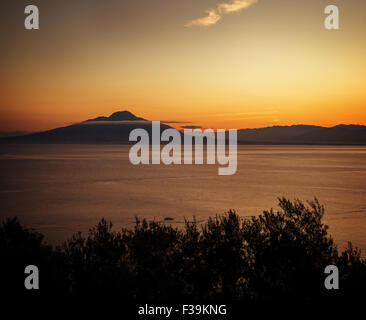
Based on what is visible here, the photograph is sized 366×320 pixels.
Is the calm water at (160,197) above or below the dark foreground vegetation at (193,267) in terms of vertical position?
below

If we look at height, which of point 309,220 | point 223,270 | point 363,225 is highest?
point 309,220

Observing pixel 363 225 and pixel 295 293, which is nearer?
pixel 295 293

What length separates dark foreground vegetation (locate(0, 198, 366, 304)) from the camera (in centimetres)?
2191

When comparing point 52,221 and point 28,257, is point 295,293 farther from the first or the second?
point 52,221

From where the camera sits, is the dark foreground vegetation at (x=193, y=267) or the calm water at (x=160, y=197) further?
the calm water at (x=160, y=197)

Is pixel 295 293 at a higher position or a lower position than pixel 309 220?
lower

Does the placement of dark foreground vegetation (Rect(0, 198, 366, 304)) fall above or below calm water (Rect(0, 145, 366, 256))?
above

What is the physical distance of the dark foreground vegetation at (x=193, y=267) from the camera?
21.9 metres

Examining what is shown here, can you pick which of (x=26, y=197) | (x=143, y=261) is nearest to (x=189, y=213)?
(x=26, y=197)

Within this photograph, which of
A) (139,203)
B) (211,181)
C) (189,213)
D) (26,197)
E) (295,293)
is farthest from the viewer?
(211,181)

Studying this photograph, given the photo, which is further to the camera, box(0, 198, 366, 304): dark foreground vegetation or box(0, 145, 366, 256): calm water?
box(0, 145, 366, 256): calm water
